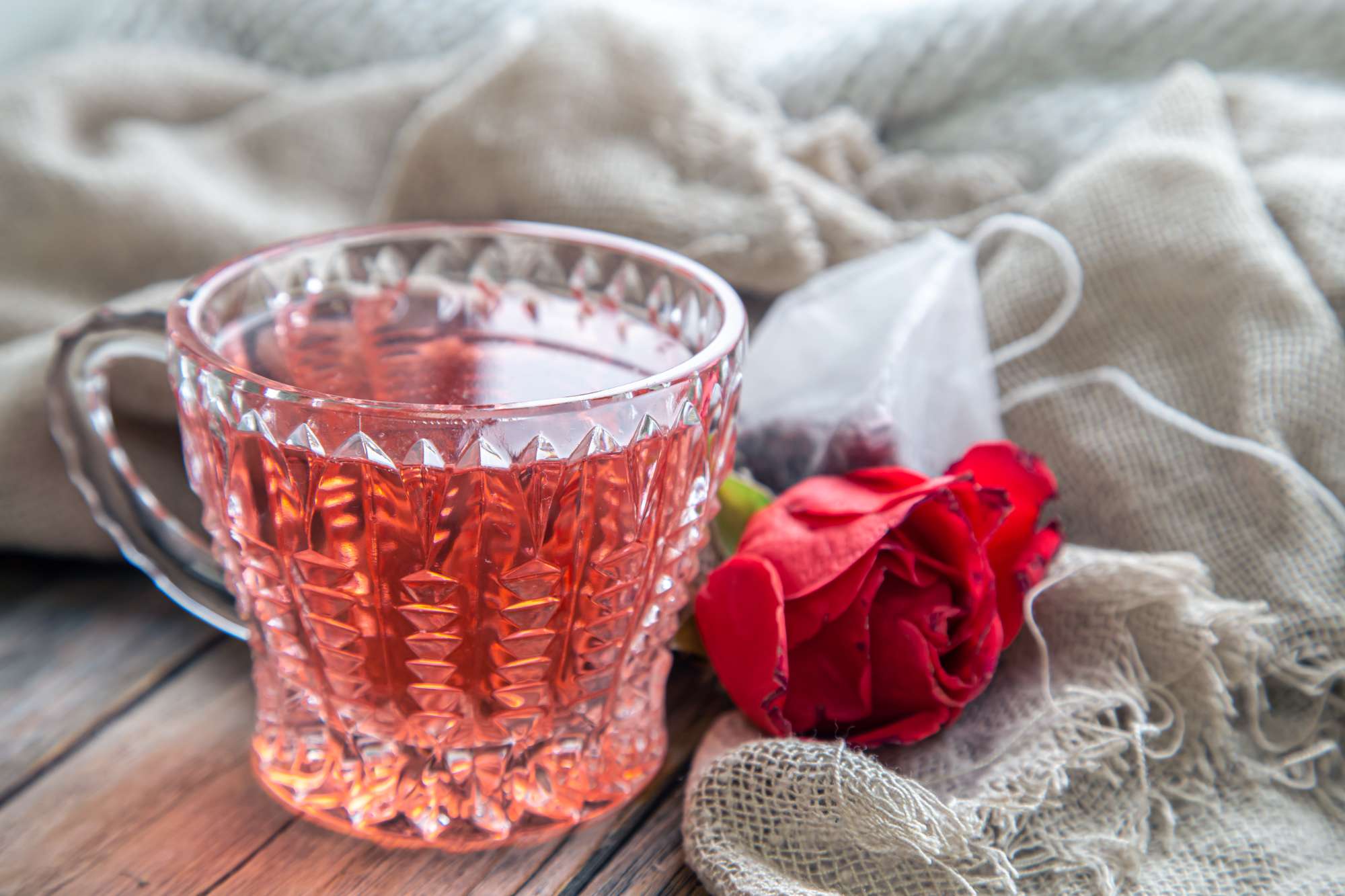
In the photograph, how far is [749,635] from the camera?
47 cm

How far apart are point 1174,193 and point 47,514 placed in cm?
62

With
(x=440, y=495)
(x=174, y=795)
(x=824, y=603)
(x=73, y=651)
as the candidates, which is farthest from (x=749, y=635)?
(x=73, y=651)

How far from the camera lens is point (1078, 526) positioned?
1.98ft

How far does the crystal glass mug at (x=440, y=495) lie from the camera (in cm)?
41

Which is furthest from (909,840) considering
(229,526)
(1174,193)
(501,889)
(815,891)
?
(1174,193)

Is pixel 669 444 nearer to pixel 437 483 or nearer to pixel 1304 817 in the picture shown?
pixel 437 483

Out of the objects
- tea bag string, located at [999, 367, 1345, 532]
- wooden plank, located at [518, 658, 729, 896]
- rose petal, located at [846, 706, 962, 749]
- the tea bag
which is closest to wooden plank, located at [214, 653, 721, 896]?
wooden plank, located at [518, 658, 729, 896]

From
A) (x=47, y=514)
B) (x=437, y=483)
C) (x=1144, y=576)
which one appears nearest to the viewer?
(x=437, y=483)

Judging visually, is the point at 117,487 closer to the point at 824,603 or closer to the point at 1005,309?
the point at 824,603

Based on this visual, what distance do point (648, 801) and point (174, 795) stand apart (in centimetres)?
20

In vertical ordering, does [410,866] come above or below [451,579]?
below

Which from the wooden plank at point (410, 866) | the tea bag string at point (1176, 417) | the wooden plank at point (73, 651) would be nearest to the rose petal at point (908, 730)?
the wooden plank at point (410, 866)

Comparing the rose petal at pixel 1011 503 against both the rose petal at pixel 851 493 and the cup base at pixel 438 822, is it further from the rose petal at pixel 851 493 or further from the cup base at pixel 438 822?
the cup base at pixel 438 822

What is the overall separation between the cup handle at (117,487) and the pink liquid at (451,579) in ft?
0.25
